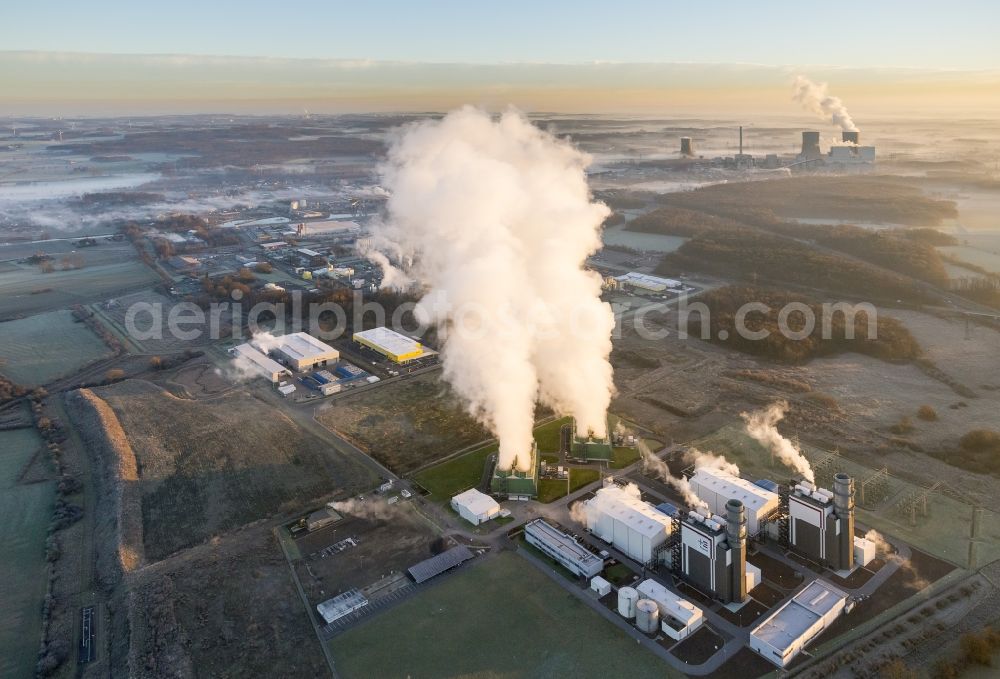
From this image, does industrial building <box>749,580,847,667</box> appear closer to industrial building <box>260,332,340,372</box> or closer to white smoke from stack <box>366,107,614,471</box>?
white smoke from stack <box>366,107,614,471</box>

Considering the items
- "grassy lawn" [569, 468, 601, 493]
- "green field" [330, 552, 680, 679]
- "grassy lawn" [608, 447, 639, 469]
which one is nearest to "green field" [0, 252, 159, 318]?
"grassy lawn" [569, 468, 601, 493]

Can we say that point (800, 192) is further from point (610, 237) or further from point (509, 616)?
point (509, 616)

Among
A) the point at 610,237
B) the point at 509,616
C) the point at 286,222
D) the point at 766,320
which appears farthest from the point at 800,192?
the point at 509,616

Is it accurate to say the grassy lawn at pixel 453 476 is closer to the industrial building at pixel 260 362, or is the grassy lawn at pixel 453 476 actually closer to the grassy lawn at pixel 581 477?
the grassy lawn at pixel 581 477

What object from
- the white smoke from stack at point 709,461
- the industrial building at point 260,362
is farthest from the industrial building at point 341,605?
the industrial building at point 260,362

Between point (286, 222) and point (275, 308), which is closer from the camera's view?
point (275, 308)

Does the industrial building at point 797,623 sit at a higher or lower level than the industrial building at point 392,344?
lower
